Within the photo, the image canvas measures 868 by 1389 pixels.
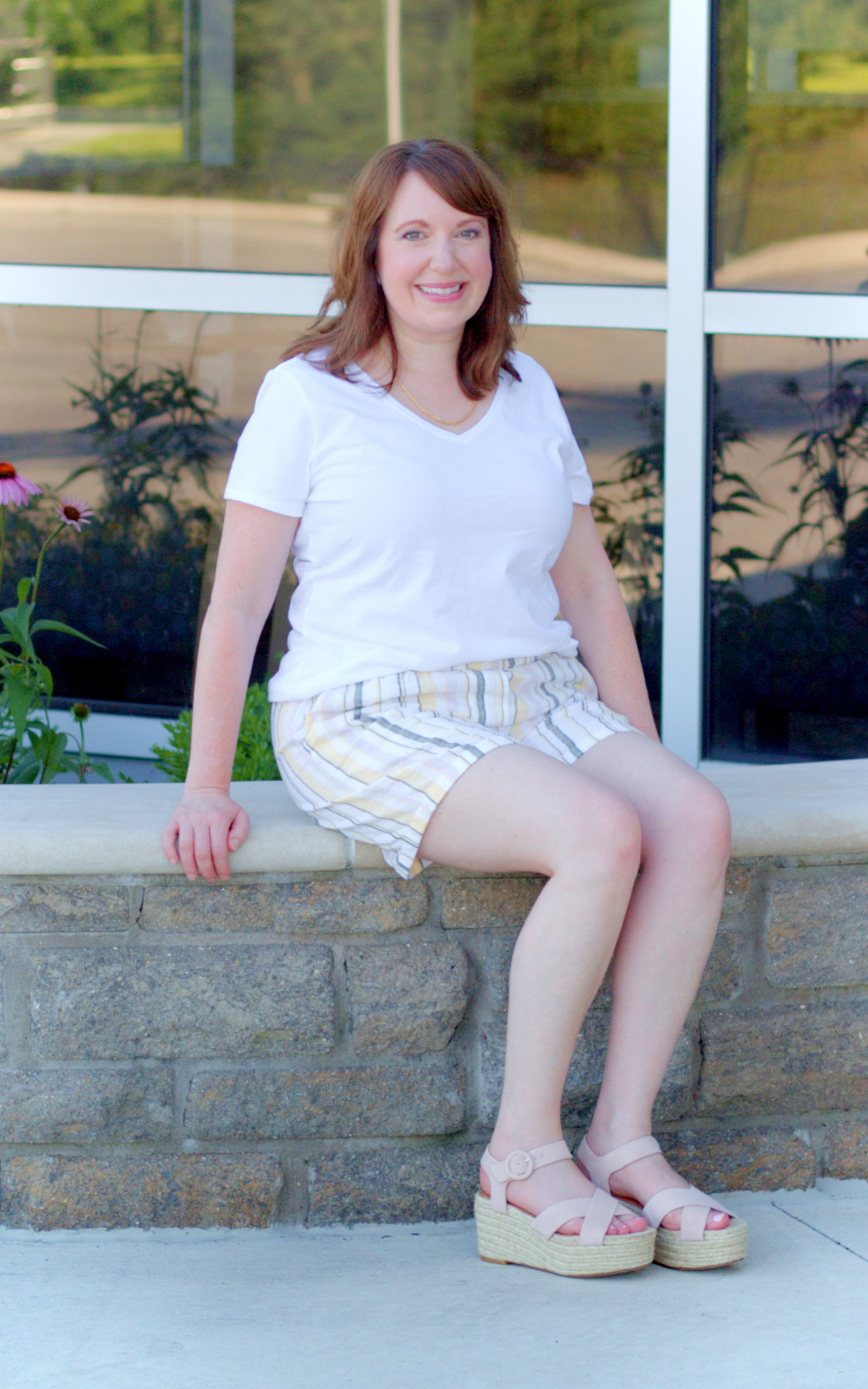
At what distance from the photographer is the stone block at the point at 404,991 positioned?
1876 millimetres

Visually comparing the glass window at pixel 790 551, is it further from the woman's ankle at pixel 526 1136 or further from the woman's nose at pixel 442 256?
the woman's ankle at pixel 526 1136

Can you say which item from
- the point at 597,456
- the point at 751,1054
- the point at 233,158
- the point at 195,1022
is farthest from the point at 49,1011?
the point at 233,158

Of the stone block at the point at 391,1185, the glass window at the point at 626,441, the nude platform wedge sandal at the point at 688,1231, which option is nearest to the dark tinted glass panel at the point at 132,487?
the glass window at the point at 626,441

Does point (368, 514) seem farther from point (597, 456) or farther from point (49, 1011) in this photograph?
point (597, 456)

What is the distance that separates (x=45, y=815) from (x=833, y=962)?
1.02 metres

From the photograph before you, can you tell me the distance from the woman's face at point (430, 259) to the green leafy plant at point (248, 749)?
87cm

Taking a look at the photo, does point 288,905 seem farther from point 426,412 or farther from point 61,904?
point 426,412

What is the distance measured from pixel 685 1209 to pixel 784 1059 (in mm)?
352

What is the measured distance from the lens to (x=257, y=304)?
3.08 metres

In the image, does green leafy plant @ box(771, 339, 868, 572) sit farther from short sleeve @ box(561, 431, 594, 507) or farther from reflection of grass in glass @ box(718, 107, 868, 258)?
short sleeve @ box(561, 431, 594, 507)

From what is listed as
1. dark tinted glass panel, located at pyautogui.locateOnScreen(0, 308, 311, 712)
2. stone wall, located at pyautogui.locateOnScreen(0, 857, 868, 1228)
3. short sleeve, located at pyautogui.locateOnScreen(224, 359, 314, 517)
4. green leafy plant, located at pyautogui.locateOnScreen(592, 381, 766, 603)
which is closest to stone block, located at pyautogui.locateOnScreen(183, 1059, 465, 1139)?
stone wall, located at pyautogui.locateOnScreen(0, 857, 868, 1228)

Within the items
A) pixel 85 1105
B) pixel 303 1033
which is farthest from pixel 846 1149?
pixel 85 1105

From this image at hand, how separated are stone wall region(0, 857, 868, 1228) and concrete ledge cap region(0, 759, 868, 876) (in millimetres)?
28

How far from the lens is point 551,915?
1.67 m
